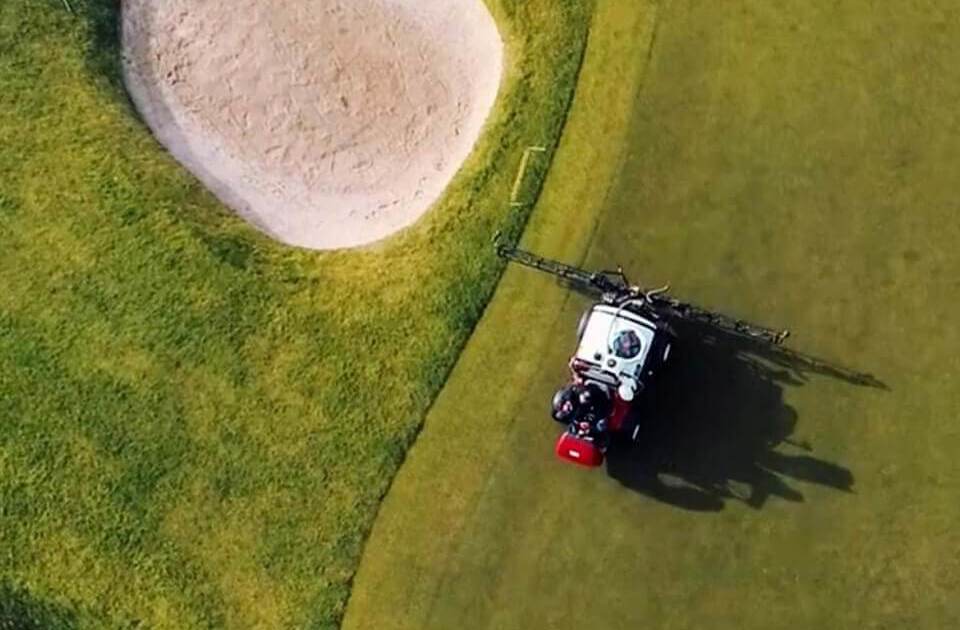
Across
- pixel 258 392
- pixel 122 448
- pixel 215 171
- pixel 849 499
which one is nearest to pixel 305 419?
pixel 258 392

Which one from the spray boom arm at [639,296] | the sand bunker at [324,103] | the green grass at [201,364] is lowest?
the green grass at [201,364]

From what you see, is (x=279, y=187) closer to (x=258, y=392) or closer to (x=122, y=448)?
(x=258, y=392)

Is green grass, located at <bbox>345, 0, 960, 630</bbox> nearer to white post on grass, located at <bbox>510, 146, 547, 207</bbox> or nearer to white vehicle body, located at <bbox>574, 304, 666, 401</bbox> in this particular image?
white post on grass, located at <bbox>510, 146, 547, 207</bbox>


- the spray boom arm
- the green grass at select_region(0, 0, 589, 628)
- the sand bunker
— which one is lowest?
the green grass at select_region(0, 0, 589, 628)

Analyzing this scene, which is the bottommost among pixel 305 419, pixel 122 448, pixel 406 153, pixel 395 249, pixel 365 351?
pixel 122 448

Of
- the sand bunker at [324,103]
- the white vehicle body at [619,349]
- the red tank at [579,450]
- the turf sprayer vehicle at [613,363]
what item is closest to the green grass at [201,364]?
the sand bunker at [324,103]

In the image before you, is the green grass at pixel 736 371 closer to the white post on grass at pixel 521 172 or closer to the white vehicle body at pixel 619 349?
the white post on grass at pixel 521 172

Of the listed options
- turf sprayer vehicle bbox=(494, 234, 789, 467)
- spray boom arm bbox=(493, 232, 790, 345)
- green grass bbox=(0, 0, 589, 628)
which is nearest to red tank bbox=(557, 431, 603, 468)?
turf sprayer vehicle bbox=(494, 234, 789, 467)
